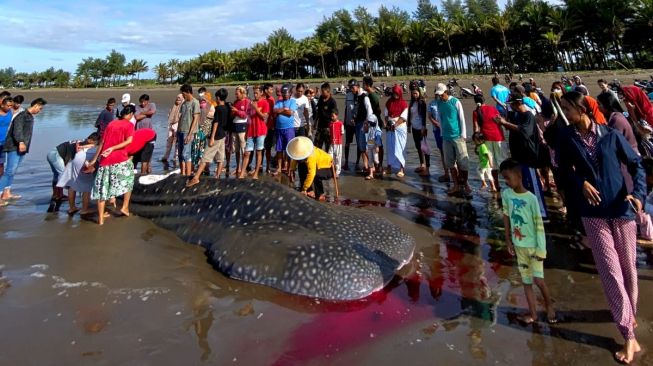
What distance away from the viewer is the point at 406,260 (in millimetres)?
5336

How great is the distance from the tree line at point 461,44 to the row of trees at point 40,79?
38.9 m

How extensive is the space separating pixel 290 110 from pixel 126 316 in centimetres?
655

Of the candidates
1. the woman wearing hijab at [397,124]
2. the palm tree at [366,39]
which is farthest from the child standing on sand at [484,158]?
the palm tree at [366,39]

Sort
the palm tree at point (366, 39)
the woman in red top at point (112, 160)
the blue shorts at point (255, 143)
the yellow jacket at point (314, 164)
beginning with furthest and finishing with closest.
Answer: the palm tree at point (366, 39), the blue shorts at point (255, 143), the yellow jacket at point (314, 164), the woman in red top at point (112, 160)

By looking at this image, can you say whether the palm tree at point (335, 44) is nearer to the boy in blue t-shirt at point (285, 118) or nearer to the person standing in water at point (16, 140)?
the boy in blue t-shirt at point (285, 118)

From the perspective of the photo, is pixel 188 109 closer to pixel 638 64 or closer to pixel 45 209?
pixel 45 209

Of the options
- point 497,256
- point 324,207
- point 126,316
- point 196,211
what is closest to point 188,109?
point 196,211

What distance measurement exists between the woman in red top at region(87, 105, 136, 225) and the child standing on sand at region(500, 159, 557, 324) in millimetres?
5668

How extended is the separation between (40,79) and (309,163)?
130576mm

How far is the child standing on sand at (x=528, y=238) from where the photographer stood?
4023 mm

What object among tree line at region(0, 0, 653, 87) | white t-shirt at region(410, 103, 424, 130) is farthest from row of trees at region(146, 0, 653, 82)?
white t-shirt at region(410, 103, 424, 130)

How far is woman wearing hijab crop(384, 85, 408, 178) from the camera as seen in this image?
9.70 meters

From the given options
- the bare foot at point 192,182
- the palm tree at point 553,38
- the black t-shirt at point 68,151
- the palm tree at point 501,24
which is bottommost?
the bare foot at point 192,182

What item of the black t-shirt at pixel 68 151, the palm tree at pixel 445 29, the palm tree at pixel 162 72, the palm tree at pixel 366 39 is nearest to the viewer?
the black t-shirt at pixel 68 151
